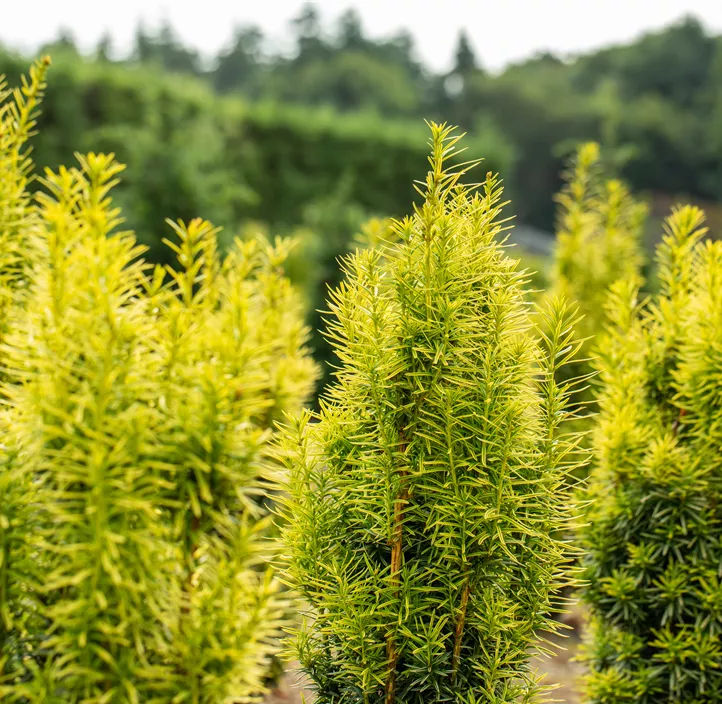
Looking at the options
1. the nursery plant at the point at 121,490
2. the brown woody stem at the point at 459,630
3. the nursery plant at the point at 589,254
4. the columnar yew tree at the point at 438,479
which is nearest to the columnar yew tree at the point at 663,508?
the columnar yew tree at the point at 438,479

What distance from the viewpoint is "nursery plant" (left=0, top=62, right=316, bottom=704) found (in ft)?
5.17

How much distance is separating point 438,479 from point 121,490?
0.96m

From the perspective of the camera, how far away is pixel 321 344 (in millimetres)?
10219

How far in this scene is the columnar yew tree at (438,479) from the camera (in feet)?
6.79

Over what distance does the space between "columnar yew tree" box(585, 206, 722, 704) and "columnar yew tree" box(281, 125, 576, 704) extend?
1.13 metres

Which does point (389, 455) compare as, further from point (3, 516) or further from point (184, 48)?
point (184, 48)

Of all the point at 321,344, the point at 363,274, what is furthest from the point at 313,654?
the point at 321,344

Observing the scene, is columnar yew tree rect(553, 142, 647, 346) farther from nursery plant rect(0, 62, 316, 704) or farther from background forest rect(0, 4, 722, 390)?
nursery plant rect(0, 62, 316, 704)

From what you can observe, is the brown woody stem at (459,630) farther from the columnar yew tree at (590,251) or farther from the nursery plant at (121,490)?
the columnar yew tree at (590,251)

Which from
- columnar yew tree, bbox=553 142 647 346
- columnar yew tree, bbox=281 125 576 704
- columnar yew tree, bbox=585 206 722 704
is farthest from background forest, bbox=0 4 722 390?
columnar yew tree, bbox=281 125 576 704

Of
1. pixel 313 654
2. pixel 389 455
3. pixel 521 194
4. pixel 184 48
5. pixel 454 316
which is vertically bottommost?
pixel 313 654

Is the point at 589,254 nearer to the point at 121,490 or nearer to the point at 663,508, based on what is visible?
the point at 663,508

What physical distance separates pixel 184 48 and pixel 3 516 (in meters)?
57.3

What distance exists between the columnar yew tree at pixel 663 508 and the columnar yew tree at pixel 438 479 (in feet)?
3.71
